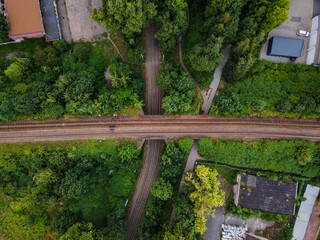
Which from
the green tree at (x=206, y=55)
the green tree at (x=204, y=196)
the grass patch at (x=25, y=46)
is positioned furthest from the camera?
the grass patch at (x=25, y=46)

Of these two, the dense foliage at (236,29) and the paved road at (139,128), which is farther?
the paved road at (139,128)

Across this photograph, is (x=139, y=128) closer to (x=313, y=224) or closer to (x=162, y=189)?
(x=162, y=189)

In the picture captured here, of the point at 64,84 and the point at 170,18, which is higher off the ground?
the point at 170,18

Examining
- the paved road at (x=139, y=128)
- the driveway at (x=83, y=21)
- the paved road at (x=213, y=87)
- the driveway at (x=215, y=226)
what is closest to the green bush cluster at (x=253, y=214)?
the driveway at (x=215, y=226)

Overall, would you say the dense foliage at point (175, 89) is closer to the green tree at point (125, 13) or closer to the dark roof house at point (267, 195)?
the green tree at point (125, 13)

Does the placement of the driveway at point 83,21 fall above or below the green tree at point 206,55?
above

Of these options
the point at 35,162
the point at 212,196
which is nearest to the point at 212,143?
the point at 212,196

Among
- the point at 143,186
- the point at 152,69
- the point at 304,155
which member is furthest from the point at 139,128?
the point at 304,155
